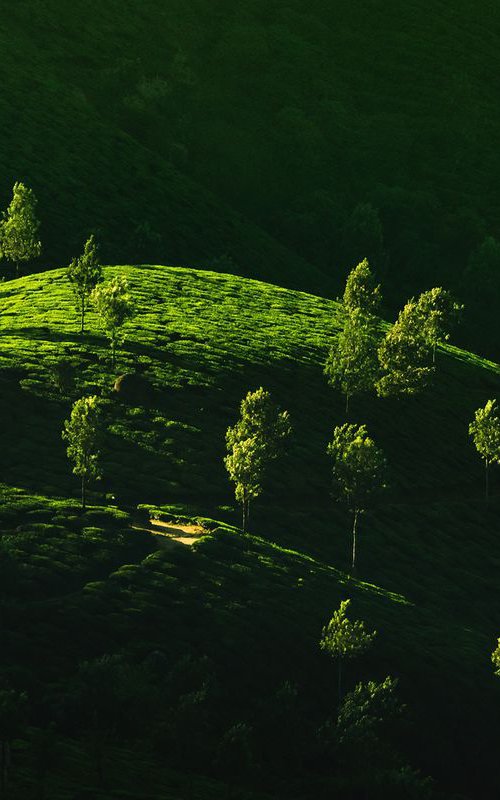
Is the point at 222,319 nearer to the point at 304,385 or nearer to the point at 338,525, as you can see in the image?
the point at 304,385

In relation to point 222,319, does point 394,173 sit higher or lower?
higher

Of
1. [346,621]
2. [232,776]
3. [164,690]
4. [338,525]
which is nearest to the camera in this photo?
[232,776]

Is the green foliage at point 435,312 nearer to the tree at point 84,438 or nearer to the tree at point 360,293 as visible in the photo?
the tree at point 360,293

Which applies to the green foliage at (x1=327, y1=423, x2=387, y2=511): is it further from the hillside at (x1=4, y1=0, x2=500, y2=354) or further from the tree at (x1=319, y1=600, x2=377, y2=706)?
the hillside at (x1=4, y1=0, x2=500, y2=354)

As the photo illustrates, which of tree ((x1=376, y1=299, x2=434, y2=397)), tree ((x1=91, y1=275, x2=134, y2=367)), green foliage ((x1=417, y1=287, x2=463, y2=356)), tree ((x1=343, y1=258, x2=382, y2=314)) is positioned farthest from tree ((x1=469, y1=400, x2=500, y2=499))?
tree ((x1=91, y1=275, x2=134, y2=367))

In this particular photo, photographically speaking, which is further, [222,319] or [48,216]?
[48,216]

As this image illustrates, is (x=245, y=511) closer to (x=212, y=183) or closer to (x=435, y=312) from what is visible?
(x=435, y=312)

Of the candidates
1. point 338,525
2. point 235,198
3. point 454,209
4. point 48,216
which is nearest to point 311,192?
point 235,198
